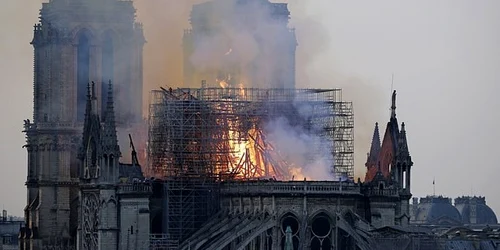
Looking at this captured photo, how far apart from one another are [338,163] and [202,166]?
41.0ft

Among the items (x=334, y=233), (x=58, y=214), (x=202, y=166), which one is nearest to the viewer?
(x=334, y=233)

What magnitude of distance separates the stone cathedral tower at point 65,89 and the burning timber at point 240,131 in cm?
863

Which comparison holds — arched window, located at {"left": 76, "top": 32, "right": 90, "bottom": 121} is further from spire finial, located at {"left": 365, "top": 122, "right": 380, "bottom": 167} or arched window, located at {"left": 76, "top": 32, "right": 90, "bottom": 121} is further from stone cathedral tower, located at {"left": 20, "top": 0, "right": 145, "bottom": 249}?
spire finial, located at {"left": 365, "top": 122, "right": 380, "bottom": 167}

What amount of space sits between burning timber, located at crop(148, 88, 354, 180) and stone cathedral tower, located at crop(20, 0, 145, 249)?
8.63m

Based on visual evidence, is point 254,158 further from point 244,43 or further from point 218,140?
point 244,43

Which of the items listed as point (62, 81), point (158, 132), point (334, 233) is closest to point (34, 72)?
point (62, 81)

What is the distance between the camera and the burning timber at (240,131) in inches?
5536

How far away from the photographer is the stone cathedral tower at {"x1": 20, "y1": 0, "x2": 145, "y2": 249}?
15462cm

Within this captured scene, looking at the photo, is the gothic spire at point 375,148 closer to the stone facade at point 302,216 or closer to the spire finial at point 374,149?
the spire finial at point 374,149

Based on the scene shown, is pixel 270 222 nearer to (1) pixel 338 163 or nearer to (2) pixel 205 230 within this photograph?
(2) pixel 205 230

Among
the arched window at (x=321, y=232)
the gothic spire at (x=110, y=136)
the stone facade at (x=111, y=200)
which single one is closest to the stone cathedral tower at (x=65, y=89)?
the stone facade at (x=111, y=200)

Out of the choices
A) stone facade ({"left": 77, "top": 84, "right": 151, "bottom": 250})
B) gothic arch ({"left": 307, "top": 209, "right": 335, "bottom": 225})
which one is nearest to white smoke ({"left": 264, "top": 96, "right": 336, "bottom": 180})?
gothic arch ({"left": 307, "top": 209, "right": 335, "bottom": 225})

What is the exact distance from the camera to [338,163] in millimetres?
146875

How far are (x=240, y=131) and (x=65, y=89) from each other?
1953 cm
